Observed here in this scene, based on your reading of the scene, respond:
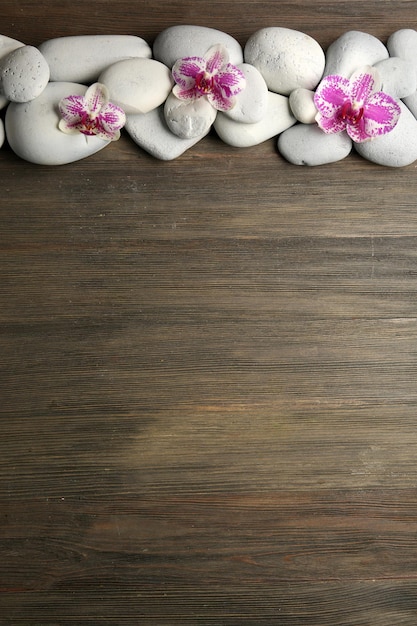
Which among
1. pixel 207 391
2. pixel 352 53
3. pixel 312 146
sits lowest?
pixel 207 391

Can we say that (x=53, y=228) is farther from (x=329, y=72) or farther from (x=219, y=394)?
(x=329, y=72)

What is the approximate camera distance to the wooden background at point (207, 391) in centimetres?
88

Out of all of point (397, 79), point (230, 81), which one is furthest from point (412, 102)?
point (230, 81)

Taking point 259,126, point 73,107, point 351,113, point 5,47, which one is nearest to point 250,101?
point 259,126

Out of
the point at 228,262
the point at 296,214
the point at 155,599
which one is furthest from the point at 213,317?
the point at 155,599

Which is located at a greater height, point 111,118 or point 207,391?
point 111,118

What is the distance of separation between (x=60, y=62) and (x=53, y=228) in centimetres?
23

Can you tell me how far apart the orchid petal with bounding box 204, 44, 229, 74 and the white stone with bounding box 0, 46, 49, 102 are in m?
0.22

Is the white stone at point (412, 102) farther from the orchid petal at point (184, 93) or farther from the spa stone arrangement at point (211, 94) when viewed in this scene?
the orchid petal at point (184, 93)

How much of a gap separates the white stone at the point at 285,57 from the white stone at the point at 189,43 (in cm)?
3

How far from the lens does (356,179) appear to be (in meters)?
0.96

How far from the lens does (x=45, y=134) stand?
2.98ft

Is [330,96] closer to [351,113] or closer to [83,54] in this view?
[351,113]

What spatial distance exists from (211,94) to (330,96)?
6.4 inches
